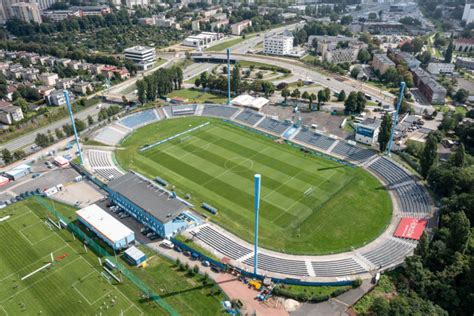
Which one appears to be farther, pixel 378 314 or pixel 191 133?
pixel 191 133

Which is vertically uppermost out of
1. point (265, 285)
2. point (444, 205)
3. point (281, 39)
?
point (281, 39)

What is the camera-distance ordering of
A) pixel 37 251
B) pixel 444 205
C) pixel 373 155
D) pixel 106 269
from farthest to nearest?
1. pixel 373 155
2. pixel 444 205
3. pixel 37 251
4. pixel 106 269

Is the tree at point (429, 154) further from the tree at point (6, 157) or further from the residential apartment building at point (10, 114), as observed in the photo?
the residential apartment building at point (10, 114)

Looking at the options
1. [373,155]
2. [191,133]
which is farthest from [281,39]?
[373,155]

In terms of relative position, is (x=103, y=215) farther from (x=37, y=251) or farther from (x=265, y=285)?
(x=265, y=285)

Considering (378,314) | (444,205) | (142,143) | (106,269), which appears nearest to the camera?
(378,314)

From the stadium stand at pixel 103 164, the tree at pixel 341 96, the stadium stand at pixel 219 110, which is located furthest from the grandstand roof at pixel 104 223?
the tree at pixel 341 96
